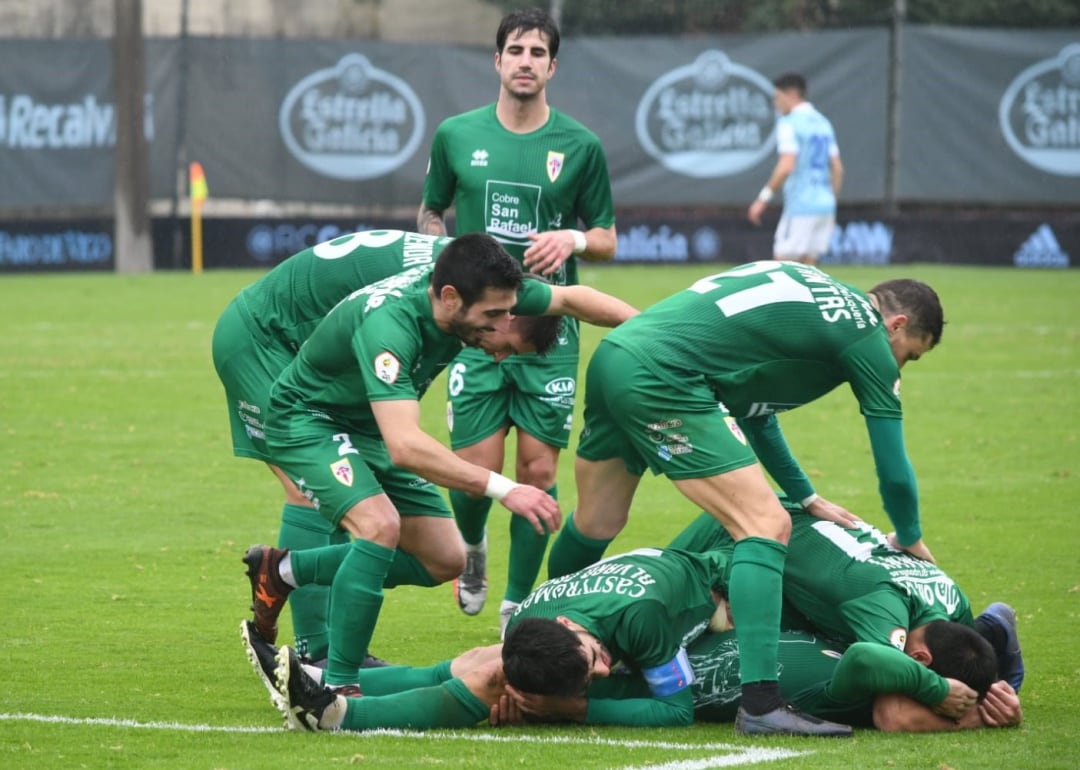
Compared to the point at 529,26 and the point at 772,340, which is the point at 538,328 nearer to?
the point at 772,340

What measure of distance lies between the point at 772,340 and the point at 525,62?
2.51 meters

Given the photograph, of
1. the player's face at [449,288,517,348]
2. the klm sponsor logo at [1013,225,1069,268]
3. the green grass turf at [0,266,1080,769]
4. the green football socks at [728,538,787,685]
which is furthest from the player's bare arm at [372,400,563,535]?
the klm sponsor logo at [1013,225,1069,268]

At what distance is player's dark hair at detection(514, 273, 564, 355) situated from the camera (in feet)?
20.2

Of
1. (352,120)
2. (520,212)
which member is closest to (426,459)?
(520,212)

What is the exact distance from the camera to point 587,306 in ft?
21.1

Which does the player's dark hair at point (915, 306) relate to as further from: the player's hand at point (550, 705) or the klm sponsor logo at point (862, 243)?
the klm sponsor logo at point (862, 243)

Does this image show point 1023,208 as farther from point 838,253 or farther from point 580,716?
point 580,716

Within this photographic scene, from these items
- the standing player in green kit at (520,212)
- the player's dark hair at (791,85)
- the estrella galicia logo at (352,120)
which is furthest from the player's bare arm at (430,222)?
the estrella galicia logo at (352,120)

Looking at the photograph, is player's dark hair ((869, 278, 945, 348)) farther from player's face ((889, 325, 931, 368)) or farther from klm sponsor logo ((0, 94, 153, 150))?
klm sponsor logo ((0, 94, 153, 150))

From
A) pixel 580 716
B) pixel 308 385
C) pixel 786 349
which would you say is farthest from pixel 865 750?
pixel 308 385

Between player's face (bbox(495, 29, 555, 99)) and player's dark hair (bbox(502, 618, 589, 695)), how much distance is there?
128 inches

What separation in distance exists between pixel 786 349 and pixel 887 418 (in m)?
0.44

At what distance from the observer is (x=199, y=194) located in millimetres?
26469

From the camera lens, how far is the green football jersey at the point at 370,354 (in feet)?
19.4
